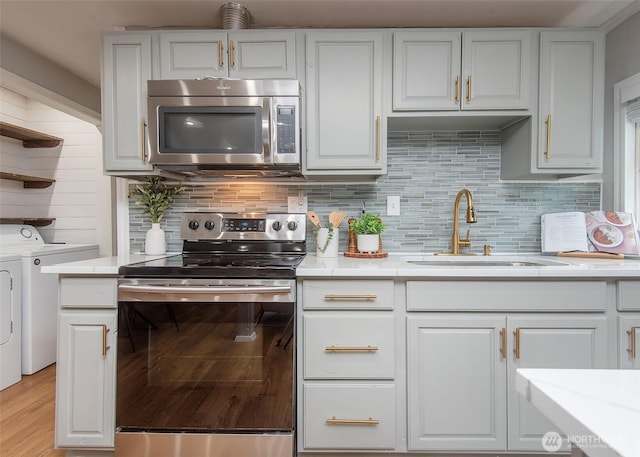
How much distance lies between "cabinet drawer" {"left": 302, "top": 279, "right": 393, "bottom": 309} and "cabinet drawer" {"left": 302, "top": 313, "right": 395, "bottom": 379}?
0.04m

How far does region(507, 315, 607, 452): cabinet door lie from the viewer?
155cm

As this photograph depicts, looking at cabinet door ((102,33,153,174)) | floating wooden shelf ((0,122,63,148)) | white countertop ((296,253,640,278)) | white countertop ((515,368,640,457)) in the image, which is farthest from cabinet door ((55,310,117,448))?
floating wooden shelf ((0,122,63,148))

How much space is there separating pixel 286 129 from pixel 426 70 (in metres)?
0.79

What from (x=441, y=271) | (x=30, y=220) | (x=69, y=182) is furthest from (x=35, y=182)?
(x=441, y=271)

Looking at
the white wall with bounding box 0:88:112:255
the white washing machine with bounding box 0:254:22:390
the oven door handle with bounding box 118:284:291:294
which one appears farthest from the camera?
the white wall with bounding box 0:88:112:255

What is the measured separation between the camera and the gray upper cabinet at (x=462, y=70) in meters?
1.83

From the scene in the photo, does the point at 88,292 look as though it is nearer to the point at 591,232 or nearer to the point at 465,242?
the point at 465,242

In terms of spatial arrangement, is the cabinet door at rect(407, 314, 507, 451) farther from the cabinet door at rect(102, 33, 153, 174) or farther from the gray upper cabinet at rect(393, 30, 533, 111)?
the cabinet door at rect(102, 33, 153, 174)

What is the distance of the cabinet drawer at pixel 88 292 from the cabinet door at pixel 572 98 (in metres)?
2.22

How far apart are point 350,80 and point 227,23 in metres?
0.73

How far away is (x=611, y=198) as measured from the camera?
209cm

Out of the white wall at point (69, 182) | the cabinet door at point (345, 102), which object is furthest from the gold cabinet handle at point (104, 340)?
the white wall at point (69, 182)

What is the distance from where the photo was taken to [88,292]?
1614 millimetres

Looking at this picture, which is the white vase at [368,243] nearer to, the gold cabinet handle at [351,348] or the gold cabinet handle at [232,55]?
the gold cabinet handle at [351,348]
